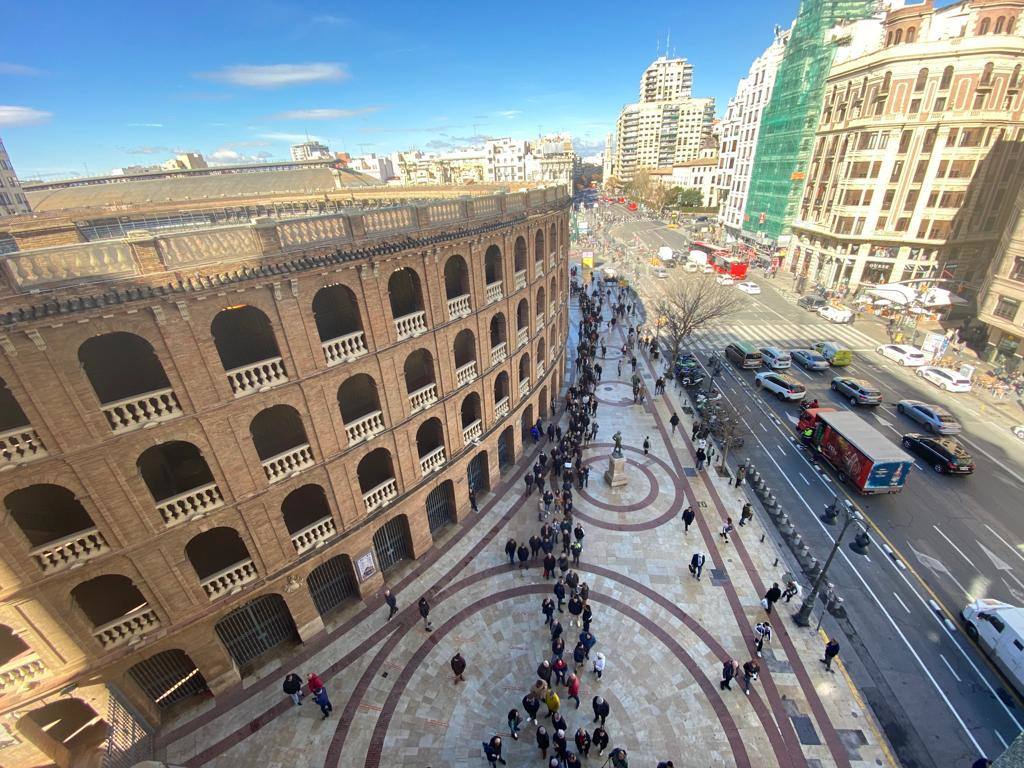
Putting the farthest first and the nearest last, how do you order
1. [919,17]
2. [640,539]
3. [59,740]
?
[919,17], [640,539], [59,740]

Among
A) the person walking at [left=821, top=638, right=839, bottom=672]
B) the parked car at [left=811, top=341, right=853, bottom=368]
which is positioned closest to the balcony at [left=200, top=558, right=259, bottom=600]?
the person walking at [left=821, top=638, right=839, bottom=672]

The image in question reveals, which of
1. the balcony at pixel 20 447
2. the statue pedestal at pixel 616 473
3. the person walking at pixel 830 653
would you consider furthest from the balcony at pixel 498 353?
the person walking at pixel 830 653

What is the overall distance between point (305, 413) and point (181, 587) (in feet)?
20.9

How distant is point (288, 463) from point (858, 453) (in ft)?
91.2

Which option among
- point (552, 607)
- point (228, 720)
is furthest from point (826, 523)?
point (228, 720)

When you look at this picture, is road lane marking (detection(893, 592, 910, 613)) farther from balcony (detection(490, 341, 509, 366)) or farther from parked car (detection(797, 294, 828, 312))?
parked car (detection(797, 294, 828, 312))

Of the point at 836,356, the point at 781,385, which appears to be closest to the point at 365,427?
the point at 781,385

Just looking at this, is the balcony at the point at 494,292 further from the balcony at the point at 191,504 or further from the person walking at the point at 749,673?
the person walking at the point at 749,673

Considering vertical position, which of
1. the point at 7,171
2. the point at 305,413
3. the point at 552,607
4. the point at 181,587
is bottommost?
the point at 552,607

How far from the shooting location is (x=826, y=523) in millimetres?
23266

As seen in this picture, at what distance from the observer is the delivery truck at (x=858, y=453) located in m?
23.2

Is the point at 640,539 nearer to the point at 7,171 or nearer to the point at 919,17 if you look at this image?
the point at 919,17

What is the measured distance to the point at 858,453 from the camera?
24.0 metres

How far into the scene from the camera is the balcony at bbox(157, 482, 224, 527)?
13180mm
